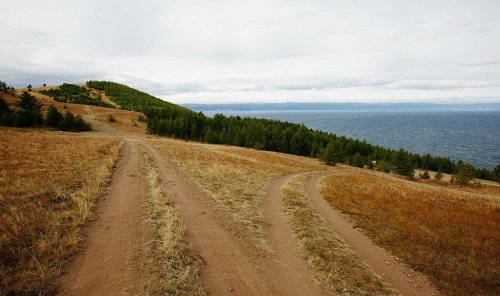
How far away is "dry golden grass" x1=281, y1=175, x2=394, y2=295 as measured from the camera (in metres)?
8.06

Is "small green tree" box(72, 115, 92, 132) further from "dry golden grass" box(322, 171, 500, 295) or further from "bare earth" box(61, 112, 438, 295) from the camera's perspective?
"dry golden grass" box(322, 171, 500, 295)

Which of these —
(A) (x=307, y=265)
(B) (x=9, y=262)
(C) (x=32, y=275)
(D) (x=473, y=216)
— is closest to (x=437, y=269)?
(A) (x=307, y=265)

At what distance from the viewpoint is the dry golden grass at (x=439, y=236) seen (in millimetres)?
9586

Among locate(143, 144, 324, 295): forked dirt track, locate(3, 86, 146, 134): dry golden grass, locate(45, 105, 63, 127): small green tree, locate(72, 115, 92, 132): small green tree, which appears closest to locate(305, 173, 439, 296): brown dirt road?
locate(143, 144, 324, 295): forked dirt track

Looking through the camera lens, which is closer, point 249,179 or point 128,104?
point 249,179

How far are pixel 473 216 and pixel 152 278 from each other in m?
22.7

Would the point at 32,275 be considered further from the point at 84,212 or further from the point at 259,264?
the point at 259,264

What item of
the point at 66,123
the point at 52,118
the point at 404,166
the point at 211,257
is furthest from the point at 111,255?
the point at 52,118

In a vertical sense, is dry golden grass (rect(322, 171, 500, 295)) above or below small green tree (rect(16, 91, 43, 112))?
below

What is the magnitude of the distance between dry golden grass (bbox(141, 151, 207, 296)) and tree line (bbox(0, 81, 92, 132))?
72.4 metres

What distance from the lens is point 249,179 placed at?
23.1 m

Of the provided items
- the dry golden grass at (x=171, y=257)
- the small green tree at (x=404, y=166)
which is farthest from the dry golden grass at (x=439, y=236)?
the small green tree at (x=404, y=166)

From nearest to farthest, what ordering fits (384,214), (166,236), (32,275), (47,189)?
1. (32,275)
2. (166,236)
3. (47,189)
4. (384,214)

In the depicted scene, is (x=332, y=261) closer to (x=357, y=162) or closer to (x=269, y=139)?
(x=357, y=162)
